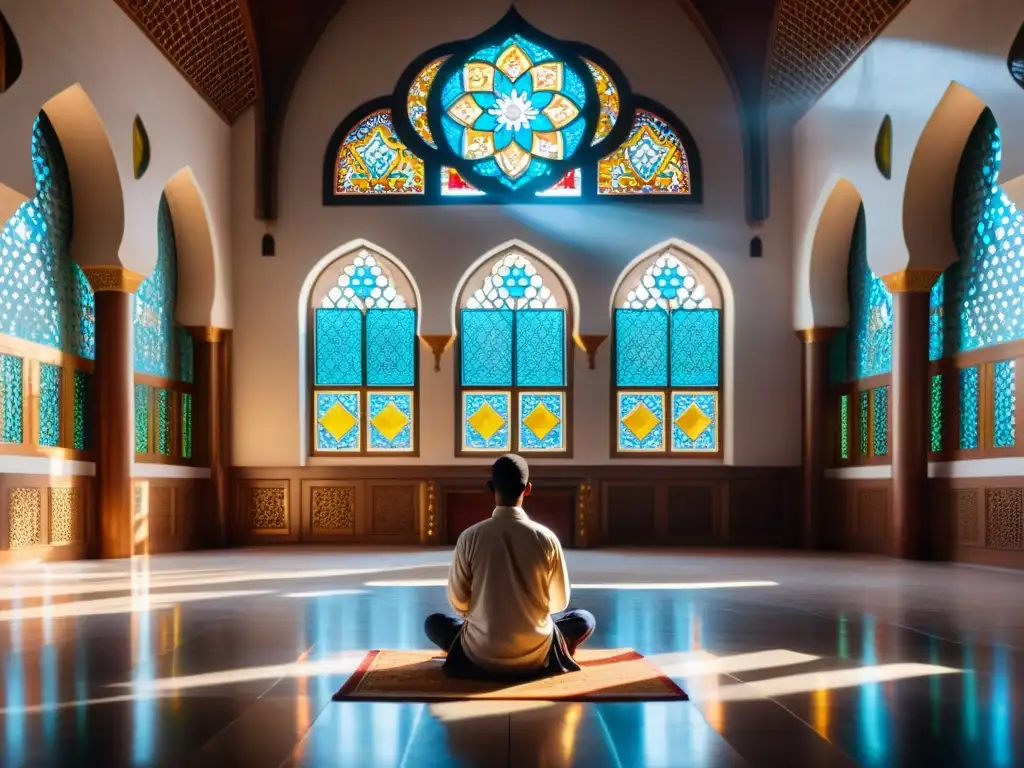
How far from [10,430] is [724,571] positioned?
22.2 ft

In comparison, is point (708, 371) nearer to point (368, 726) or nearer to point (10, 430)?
point (10, 430)

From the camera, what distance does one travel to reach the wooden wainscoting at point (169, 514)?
41.4 feet

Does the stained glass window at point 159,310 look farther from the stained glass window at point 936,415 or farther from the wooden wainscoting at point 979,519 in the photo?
the wooden wainscoting at point 979,519

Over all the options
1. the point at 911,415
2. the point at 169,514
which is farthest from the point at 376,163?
the point at 911,415

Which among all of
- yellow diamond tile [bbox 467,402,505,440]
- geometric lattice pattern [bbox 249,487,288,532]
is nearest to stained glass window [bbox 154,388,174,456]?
geometric lattice pattern [bbox 249,487,288,532]

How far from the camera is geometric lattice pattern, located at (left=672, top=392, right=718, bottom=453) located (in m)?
14.9

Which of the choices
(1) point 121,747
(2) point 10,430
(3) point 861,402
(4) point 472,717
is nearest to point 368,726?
(4) point 472,717

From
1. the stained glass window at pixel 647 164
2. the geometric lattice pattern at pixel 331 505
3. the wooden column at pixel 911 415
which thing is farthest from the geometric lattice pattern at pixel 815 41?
the geometric lattice pattern at pixel 331 505

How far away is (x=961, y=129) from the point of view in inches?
432

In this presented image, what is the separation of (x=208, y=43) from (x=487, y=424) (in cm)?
579

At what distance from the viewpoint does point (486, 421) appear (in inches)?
583

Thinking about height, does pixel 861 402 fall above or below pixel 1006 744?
above

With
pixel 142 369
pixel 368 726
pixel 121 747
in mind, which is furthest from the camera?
pixel 142 369

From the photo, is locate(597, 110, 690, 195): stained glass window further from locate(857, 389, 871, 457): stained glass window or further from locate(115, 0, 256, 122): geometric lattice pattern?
locate(115, 0, 256, 122): geometric lattice pattern
